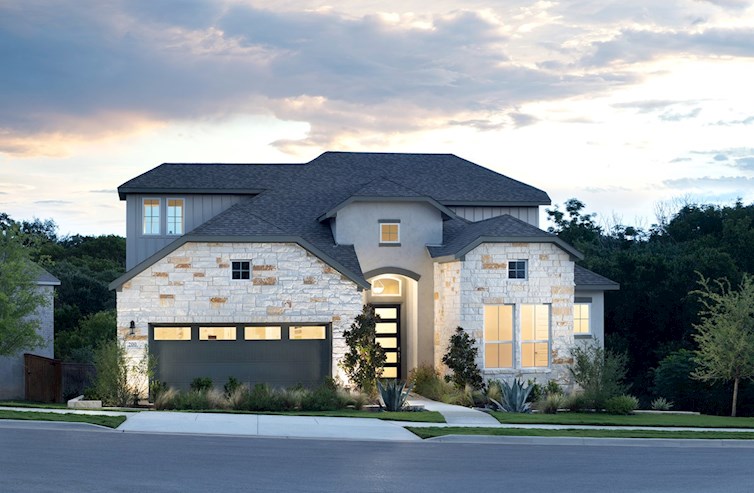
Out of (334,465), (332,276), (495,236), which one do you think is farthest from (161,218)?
(334,465)

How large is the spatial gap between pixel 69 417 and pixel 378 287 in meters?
15.0

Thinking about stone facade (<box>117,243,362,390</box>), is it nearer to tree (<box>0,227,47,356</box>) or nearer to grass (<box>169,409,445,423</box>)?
tree (<box>0,227,47,356</box>)

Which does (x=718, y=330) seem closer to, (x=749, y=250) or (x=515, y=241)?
(x=515, y=241)

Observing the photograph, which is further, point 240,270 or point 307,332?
point 307,332

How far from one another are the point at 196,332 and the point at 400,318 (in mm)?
8248

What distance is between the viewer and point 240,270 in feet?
103

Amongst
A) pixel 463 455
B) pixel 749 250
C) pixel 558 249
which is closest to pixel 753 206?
pixel 749 250

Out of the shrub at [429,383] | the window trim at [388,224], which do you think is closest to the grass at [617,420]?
the shrub at [429,383]

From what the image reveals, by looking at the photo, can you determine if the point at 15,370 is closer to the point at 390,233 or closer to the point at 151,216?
the point at 151,216

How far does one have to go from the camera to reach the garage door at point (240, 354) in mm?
30500

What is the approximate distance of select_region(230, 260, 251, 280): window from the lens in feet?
102

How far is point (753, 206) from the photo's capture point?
6172 cm

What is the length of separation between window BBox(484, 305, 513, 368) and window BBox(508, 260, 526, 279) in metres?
1.00

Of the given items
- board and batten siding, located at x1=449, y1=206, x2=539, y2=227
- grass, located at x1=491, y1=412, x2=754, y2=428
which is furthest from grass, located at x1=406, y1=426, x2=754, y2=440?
board and batten siding, located at x1=449, y1=206, x2=539, y2=227
